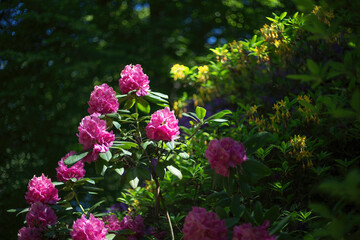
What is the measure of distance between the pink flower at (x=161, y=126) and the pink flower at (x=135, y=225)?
855 mm

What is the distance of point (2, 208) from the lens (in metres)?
4.62

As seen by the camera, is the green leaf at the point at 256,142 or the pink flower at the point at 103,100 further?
the pink flower at the point at 103,100

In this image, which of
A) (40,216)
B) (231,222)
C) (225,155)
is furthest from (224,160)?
(40,216)

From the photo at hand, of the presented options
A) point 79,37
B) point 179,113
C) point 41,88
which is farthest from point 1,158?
point 179,113

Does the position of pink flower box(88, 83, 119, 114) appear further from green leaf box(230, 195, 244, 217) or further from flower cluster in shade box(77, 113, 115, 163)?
green leaf box(230, 195, 244, 217)

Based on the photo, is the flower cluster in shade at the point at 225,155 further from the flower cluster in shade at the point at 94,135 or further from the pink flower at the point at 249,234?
the flower cluster in shade at the point at 94,135

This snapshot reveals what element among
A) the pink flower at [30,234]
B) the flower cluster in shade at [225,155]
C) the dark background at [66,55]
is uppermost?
the flower cluster in shade at [225,155]

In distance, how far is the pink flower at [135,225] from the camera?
8.16 ft

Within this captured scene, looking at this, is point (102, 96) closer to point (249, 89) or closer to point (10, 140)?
point (249, 89)

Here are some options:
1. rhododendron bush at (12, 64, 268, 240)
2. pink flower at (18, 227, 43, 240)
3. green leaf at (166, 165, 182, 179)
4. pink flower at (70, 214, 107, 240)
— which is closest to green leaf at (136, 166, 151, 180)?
rhododendron bush at (12, 64, 268, 240)

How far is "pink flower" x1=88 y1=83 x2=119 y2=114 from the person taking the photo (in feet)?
6.71

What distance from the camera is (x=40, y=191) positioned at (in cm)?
231

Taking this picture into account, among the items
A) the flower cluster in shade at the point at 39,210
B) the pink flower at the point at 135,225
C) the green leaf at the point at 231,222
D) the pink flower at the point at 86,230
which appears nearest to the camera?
the green leaf at the point at 231,222

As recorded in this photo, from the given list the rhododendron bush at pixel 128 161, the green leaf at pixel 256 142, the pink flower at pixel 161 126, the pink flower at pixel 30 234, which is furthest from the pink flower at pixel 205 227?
the pink flower at pixel 30 234
